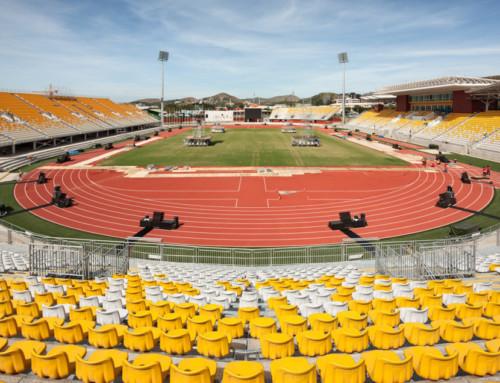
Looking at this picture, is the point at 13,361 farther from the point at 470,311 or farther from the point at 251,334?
the point at 470,311

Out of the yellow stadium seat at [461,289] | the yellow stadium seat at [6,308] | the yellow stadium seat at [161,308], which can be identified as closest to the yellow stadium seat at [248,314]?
the yellow stadium seat at [161,308]

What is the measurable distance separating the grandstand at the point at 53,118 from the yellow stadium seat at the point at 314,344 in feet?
188

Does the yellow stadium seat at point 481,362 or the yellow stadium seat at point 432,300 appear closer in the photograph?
the yellow stadium seat at point 481,362

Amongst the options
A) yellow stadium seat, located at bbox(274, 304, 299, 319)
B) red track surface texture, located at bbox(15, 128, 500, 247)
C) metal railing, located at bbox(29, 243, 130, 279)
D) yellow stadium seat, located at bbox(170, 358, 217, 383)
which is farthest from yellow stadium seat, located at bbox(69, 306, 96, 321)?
red track surface texture, located at bbox(15, 128, 500, 247)

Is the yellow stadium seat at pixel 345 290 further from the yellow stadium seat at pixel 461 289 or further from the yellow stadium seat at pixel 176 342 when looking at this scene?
the yellow stadium seat at pixel 176 342

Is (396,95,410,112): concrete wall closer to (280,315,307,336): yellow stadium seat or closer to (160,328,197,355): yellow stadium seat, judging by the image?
(280,315,307,336): yellow stadium seat

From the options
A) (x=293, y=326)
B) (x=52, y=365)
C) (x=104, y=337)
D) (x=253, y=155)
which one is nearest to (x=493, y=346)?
(x=293, y=326)

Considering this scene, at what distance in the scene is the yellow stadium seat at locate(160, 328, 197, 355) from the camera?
6.84m

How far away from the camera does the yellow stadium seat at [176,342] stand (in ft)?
22.4

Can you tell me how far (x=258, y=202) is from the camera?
31828 mm

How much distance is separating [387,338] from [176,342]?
413 centimetres

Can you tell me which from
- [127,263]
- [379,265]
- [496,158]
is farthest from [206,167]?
[496,158]

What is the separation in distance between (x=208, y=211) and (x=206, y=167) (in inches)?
793

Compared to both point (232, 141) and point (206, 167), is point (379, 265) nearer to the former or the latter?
point (206, 167)
